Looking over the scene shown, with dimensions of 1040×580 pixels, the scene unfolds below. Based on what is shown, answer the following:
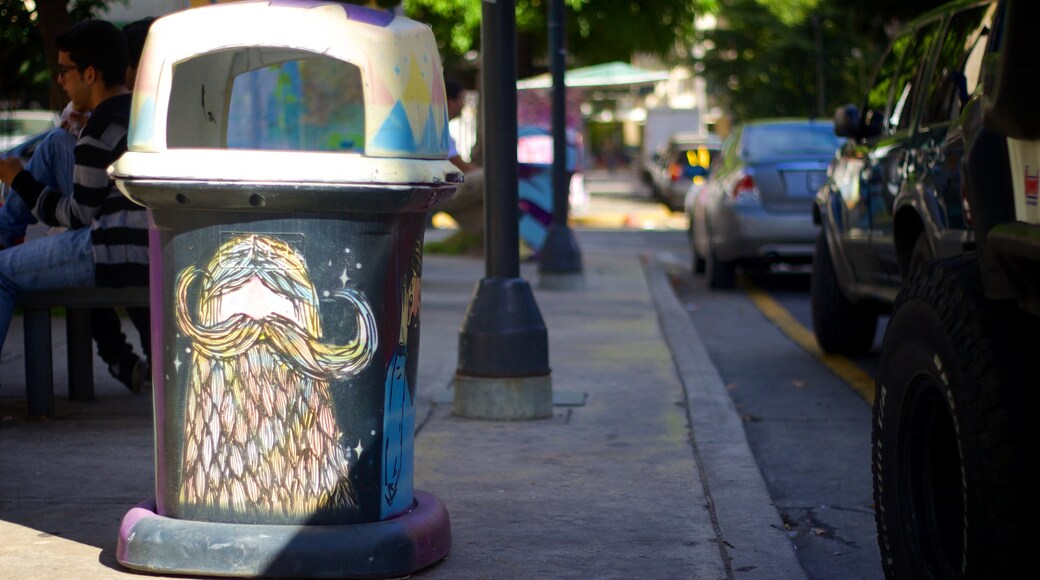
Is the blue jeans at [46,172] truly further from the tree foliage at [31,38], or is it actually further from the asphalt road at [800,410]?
the asphalt road at [800,410]

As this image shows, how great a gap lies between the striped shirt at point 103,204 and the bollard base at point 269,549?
207cm

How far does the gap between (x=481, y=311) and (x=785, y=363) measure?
10.8 feet

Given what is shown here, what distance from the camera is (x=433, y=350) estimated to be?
9.09 metres

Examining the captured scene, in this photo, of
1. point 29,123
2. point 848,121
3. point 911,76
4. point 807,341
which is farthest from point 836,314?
point 29,123

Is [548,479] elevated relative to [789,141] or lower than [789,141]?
lower

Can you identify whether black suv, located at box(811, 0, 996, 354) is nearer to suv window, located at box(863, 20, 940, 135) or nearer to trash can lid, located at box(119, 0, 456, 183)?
suv window, located at box(863, 20, 940, 135)

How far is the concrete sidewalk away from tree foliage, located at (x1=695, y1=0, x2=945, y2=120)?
2527 cm

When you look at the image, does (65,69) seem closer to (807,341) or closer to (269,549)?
(269,549)

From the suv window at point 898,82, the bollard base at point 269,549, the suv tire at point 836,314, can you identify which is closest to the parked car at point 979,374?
the bollard base at point 269,549

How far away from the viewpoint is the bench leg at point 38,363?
6238 millimetres

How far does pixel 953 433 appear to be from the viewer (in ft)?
11.8

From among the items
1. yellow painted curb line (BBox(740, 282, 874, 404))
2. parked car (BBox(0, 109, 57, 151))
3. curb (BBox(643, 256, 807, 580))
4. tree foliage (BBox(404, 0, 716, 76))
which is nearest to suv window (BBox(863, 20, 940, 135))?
yellow painted curb line (BBox(740, 282, 874, 404))

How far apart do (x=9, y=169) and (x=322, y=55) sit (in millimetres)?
2470

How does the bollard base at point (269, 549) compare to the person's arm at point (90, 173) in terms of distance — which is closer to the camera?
the bollard base at point (269, 549)
